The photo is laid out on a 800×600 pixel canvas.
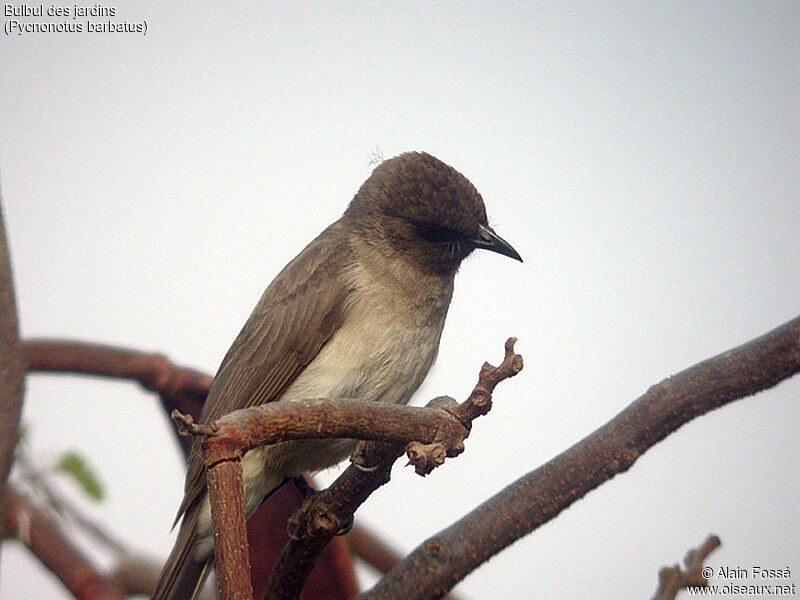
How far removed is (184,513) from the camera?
10.5 ft

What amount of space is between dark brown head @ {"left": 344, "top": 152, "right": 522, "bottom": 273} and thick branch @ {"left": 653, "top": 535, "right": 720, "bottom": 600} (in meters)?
1.42

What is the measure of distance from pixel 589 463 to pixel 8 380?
1.53m

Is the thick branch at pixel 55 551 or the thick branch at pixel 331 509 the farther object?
the thick branch at pixel 55 551

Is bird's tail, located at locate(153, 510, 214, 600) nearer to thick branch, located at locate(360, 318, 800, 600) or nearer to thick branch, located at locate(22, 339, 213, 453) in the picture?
thick branch, located at locate(22, 339, 213, 453)

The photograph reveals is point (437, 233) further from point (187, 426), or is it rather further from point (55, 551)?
point (187, 426)

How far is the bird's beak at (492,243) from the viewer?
356cm

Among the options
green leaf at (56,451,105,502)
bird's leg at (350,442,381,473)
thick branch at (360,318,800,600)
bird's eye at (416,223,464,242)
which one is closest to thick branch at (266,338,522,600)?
bird's leg at (350,442,381,473)

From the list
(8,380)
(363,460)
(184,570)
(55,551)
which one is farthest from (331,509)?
(55,551)

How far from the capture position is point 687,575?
7.63 ft

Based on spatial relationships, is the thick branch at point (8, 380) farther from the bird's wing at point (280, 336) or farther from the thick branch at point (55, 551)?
the bird's wing at point (280, 336)

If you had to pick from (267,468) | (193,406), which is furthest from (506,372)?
(193,406)

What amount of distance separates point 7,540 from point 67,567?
439 millimetres

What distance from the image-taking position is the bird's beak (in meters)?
3.56

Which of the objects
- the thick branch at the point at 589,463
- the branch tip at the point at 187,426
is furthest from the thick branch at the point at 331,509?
the branch tip at the point at 187,426
